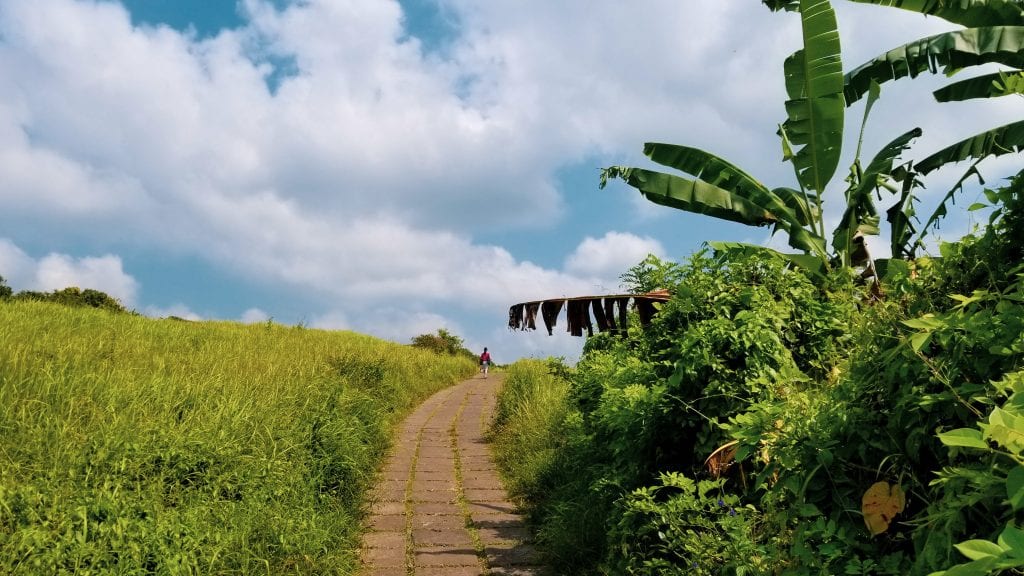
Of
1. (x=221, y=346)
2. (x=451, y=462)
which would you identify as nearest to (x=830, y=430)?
(x=451, y=462)

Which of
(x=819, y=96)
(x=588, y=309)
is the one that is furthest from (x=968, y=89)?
(x=588, y=309)

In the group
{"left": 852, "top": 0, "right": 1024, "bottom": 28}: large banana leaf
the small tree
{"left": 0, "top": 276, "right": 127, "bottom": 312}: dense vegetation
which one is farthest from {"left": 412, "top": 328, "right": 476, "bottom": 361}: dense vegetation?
{"left": 852, "top": 0, "right": 1024, "bottom": 28}: large banana leaf

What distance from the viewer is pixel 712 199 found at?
23.7 feet

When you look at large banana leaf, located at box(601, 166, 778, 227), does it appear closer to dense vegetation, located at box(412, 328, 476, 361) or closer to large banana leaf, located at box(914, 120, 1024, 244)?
large banana leaf, located at box(914, 120, 1024, 244)

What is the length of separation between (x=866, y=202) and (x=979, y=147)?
4.71 feet

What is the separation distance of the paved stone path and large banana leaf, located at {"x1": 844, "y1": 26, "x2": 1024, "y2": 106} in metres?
7.07

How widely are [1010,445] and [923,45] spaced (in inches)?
333

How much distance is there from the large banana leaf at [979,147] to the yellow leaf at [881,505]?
22.7ft

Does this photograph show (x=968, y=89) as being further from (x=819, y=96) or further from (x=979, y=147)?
(x=819, y=96)

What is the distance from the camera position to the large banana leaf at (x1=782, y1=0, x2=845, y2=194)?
6.72 meters

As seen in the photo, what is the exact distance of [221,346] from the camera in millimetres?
10609

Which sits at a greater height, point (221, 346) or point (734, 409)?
point (221, 346)

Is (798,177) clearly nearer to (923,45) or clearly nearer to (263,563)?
(923,45)

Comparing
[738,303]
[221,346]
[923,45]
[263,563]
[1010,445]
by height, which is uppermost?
[923,45]
